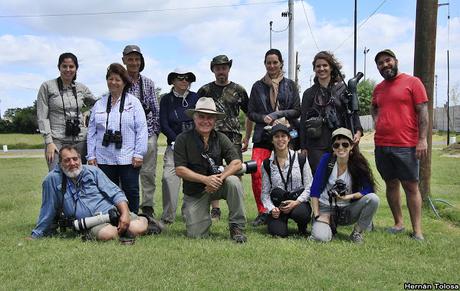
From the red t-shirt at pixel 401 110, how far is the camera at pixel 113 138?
314 cm

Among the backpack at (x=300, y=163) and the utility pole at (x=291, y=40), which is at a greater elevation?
the utility pole at (x=291, y=40)

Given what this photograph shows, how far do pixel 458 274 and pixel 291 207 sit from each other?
79.4 inches

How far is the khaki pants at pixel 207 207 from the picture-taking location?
562 cm

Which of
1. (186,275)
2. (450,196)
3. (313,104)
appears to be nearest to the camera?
(186,275)

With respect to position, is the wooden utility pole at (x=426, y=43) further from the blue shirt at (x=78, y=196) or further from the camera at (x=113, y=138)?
the blue shirt at (x=78, y=196)

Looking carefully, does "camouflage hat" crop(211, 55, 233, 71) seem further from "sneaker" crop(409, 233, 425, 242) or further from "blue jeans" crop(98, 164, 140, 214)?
"sneaker" crop(409, 233, 425, 242)

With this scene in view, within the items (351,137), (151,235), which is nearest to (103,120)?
(151,235)

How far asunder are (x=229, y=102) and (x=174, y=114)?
77 centimetres

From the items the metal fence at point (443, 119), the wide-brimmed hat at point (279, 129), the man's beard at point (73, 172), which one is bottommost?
the metal fence at point (443, 119)

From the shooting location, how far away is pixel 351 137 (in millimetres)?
5637

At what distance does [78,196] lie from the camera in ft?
18.4

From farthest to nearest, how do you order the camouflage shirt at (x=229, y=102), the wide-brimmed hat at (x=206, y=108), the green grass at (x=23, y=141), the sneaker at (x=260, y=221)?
the green grass at (x=23, y=141) → the camouflage shirt at (x=229, y=102) → the sneaker at (x=260, y=221) → the wide-brimmed hat at (x=206, y=108)

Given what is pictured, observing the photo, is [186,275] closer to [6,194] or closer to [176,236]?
[176,236]

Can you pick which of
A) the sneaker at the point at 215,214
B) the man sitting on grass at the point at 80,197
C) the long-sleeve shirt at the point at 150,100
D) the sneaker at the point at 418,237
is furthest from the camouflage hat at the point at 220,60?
the sneaker at the point at 418,237
